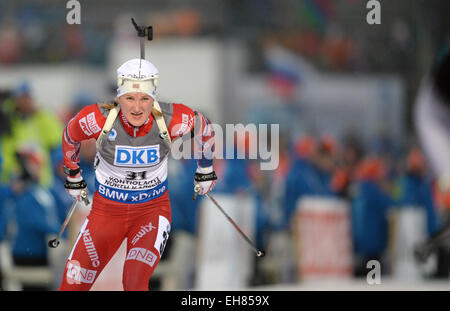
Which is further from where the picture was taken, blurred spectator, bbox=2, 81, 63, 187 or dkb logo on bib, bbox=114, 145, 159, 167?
blurred spectator, bbox=2, 81, 63, 187

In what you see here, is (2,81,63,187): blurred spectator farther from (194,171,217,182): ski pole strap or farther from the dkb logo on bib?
the dkb logo on bib

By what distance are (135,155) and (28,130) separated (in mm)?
5820

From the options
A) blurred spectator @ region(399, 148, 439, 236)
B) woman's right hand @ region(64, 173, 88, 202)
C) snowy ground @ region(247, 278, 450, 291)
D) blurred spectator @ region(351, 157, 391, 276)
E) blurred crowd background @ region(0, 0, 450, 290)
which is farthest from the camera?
blurred spectator @ region(399, 148, 439, 236)

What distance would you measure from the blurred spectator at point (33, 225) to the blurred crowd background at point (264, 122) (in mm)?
14

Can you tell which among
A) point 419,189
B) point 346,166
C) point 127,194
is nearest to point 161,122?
point 127,194

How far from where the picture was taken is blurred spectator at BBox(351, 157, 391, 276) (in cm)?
1197

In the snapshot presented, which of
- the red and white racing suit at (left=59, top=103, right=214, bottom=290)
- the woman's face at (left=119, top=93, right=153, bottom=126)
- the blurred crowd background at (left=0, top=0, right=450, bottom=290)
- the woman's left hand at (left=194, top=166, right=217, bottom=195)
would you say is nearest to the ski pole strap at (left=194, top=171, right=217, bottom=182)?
the woman's left hand at (left=194, top=166, right=217, bottom=195)

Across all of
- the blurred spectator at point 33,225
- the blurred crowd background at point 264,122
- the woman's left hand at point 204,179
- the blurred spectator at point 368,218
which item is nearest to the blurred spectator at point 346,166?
the blurred crowd background at point 264,122

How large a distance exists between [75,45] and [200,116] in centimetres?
1420

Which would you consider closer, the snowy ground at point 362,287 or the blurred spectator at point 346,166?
the snowy ground at point 362,287

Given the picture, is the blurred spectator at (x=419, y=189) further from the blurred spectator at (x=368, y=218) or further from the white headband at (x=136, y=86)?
the white headband at (x=136, y=86)

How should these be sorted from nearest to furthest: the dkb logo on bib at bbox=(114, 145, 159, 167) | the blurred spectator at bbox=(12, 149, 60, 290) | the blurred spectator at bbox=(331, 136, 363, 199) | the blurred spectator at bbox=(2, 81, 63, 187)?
the dkb logo on bib at bbox=(114, 145, 159, 167), the blurred spectator at bbox=(12, 149, 60, 290), the blurred spectator at bbox=(2, 81, 63, 187), the blurred spectator at bbox=(331, 136, 363, 199)

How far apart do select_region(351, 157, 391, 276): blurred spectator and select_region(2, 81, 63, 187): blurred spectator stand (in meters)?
4.00

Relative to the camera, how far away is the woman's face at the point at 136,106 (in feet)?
18.3
